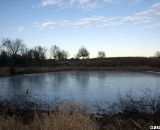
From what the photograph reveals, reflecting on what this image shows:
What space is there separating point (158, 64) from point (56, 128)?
64567 millimetres

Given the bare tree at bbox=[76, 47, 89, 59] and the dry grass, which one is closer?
the dry grass

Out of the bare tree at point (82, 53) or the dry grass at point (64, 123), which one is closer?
the dry grass at point (64, 123)

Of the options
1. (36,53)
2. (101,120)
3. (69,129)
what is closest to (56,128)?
(69,129)

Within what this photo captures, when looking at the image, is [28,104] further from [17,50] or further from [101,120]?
[17,50]

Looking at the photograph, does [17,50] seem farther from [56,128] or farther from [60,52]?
[56,128]

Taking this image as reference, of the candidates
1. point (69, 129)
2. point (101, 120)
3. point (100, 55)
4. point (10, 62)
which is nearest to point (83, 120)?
point (69, 129)

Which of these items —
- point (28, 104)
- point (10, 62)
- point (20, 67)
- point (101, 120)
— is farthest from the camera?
point (20, 67)

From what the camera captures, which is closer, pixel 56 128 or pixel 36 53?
pixel 56 128

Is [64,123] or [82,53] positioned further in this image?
[82,53]

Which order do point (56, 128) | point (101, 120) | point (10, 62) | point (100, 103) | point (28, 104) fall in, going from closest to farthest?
point (56, 128)
point (101, 120)
point (28, 104)
point (100, 103)
point (10, 62)

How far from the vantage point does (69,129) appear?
582 centimetres

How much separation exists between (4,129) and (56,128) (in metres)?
1.23

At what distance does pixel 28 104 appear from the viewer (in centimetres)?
1180

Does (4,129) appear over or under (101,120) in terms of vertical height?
over
